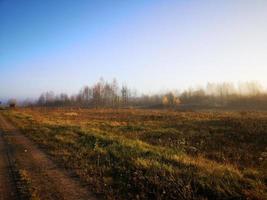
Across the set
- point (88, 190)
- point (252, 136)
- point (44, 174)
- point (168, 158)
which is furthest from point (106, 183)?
point (252, 136)

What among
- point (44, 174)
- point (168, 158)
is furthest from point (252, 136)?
point (44, 174)

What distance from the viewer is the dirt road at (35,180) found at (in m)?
6.66

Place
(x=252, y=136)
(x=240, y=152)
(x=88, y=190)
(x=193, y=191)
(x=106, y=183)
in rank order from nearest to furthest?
(x=193, y=191) → (x=88, y=190) → (x=106, y=183) → (x=240, y=152) → (x=252, y=136)

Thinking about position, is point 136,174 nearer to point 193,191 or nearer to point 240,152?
point 193,191

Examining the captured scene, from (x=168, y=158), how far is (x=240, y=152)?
16.6 ft

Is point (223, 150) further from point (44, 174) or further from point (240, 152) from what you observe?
point (44, 174)

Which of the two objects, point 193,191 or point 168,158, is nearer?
point 193,191

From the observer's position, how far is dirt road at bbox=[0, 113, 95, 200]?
666cm

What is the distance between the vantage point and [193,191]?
6559 millimetres

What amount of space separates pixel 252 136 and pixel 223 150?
5154 millimetres

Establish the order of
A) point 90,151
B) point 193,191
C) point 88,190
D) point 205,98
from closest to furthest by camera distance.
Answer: point 193,191, point 88,190, point 90,151, point 205,98

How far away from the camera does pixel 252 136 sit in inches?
671

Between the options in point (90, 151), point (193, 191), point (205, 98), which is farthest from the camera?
point (205, 98)

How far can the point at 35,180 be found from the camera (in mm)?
7875
